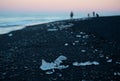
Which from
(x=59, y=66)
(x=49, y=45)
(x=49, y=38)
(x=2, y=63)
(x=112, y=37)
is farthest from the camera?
(x=49, y=38)

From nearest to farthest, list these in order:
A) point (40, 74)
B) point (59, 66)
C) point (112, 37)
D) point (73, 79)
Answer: point (73, 79), point (40, 74), point (59, 66), point (112, 37)

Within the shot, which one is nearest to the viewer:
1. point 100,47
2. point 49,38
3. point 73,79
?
point 73,79

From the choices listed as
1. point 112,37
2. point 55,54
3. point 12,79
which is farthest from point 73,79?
point 112,37

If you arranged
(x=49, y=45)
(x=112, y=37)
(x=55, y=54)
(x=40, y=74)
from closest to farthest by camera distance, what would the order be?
(x=40, y=74) → (x=55, y=54) → (x=49, y=45) → (x=112, y=37)

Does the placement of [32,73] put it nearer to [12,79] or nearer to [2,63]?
[12,79]

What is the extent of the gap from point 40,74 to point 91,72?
9.61 feet

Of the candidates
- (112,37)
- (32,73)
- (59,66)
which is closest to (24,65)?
(32,73)

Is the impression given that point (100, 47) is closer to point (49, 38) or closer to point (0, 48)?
point (49, 38)

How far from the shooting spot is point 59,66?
11.0m

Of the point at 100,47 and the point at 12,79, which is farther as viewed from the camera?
the point at 100,47

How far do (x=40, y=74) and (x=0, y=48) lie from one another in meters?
7.88

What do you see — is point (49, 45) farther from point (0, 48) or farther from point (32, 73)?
point (32, 73)

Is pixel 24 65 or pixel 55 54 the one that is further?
pixel 55 54

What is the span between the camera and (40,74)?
1010cm
